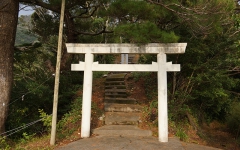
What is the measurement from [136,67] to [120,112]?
8.14 feet

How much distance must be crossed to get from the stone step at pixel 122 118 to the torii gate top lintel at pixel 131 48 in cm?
241

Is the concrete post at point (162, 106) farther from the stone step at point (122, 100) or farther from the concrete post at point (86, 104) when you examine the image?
the stone step at point (122, 100)

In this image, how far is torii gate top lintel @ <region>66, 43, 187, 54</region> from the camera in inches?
207

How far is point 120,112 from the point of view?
23.6ft

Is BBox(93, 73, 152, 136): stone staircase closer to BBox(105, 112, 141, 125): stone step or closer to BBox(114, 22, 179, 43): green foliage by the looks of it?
BBox(105, 112, 141, 125): stone step

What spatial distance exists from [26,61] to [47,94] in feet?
6.14

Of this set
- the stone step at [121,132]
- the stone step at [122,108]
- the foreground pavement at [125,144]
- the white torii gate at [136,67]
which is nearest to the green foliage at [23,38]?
the stone step at [122,108]

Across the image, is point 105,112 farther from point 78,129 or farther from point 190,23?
point 190,23

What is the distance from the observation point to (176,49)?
5.27 meters

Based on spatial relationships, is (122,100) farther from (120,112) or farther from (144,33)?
(144,33)

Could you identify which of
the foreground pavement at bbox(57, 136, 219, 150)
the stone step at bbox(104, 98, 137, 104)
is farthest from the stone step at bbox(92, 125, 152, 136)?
the stone step at bbox(104, 98, 137, 104)

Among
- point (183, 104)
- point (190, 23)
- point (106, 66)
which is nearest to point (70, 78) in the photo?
point (106, 66)

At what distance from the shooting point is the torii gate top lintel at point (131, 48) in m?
5.27

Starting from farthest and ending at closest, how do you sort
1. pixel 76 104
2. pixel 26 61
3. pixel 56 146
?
pixel 26 61 → pixel 76 104 → pixel 56 146
